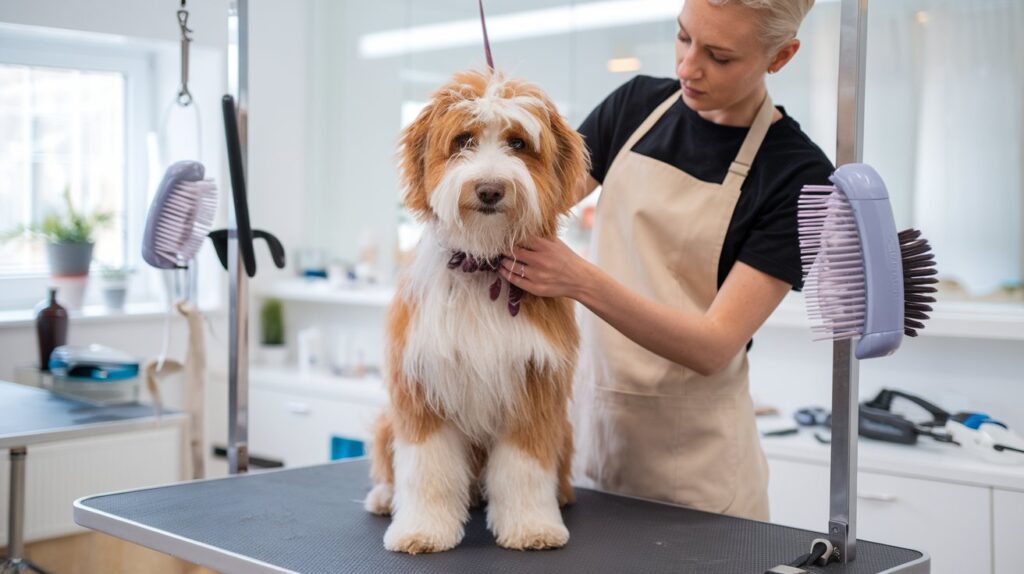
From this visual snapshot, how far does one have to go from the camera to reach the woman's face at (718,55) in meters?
1.58

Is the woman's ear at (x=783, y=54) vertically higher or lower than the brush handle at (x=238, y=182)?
higher

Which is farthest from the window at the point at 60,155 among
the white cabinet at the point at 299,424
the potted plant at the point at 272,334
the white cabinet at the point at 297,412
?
the white cabinet at the point at 299,424

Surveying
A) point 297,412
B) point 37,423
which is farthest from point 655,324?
point 297,412

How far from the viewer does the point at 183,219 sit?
1.84 metres

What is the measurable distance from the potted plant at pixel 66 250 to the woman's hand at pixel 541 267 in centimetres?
316

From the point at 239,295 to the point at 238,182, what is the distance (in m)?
0.23

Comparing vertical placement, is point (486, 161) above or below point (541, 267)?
above

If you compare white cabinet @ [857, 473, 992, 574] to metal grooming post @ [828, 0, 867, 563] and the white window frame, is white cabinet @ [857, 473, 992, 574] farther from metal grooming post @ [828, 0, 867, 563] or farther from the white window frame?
the white window frame

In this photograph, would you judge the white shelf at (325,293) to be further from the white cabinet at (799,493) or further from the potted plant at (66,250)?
the white cabinet at (799,493)

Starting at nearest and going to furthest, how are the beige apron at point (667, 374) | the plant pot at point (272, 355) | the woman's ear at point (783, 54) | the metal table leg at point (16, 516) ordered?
the woman's ear at point (783, 54), the beige apron at point (667, 374), the metal table leg at point (16, 516), the plant pot at point (272, 355)

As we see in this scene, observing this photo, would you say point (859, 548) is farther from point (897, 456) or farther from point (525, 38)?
point (525, 38)

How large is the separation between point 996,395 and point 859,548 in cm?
200

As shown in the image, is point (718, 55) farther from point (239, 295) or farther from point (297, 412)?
point (297, 412)

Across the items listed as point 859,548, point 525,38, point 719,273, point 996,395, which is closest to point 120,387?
point 525,38
